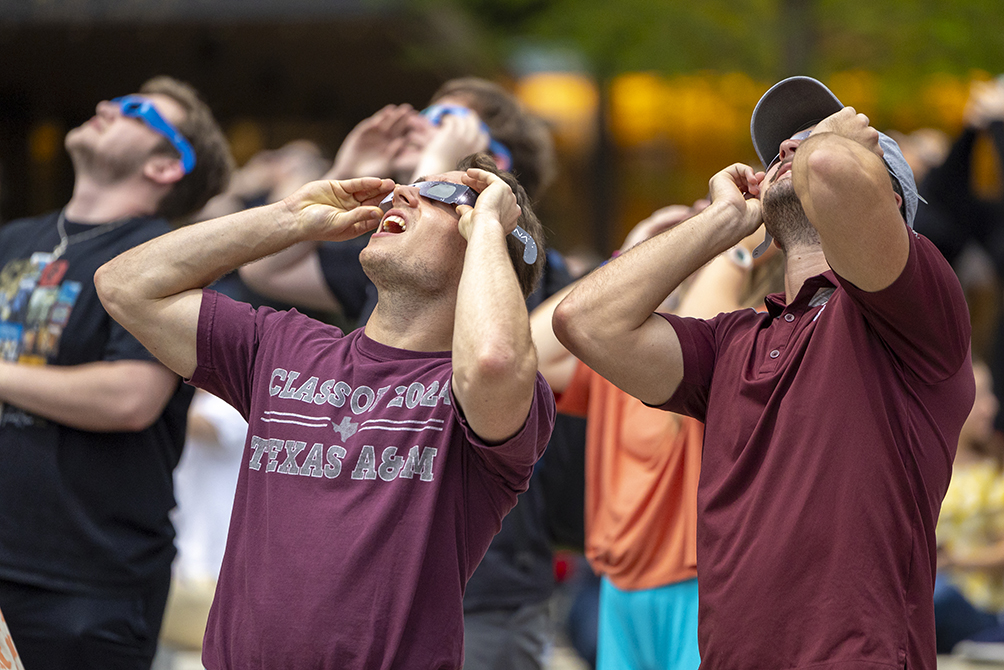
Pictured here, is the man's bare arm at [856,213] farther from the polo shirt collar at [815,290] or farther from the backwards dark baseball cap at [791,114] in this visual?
the backwards dark baseball cap at [791,114]

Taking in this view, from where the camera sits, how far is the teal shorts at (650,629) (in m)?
3.17

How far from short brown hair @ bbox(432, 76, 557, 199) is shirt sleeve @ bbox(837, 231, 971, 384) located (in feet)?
7.22

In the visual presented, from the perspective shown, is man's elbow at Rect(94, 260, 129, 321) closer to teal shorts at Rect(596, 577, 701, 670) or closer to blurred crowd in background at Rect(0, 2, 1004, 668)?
blurred crowd in background at Rect(0, 2, 1004, 668)

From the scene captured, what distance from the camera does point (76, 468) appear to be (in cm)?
323

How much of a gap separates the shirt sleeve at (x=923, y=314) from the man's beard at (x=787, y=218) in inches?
10.9

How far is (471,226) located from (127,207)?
5.50 ft

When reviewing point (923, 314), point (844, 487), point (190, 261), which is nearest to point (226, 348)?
point (190, 261)

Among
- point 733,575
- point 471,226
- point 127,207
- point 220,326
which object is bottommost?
point 733,575

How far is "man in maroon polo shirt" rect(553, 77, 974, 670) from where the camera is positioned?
2.10 m

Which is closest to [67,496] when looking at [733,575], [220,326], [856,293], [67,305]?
[67,305]

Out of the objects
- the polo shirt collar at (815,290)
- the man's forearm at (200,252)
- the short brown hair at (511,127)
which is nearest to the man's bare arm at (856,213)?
the polo shirt collar at (815,290)

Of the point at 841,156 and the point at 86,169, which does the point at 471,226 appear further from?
the point at 86,169

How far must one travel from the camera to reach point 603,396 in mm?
3572

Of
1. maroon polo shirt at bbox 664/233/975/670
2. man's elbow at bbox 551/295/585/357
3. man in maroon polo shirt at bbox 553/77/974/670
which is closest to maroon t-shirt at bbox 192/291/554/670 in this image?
man's elbow at bbox 551/295/585/357
